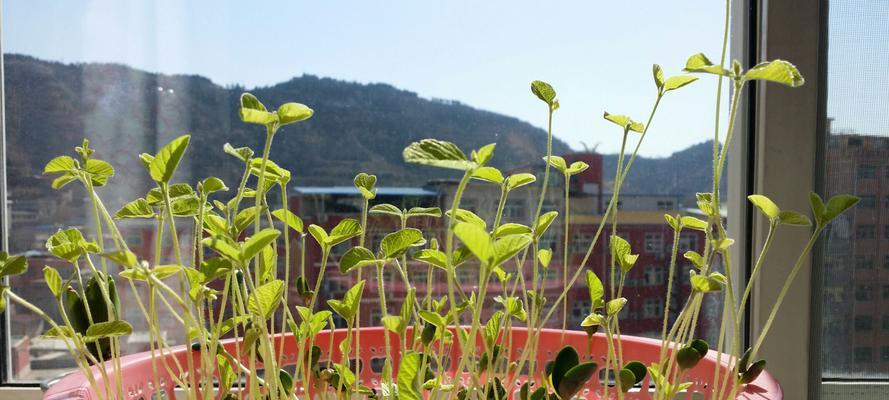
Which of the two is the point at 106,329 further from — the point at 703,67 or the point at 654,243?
the point at 654,243

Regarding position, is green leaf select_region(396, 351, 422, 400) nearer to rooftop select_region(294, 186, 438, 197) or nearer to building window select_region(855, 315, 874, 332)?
rooftop select_region(294, 186, 438, 197)

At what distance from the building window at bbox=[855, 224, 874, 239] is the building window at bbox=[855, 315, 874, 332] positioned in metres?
0.09

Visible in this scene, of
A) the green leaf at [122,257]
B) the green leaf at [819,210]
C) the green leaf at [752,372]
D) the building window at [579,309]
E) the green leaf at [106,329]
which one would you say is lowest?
the building window at [579,309]

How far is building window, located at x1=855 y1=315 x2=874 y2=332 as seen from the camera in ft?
2.22

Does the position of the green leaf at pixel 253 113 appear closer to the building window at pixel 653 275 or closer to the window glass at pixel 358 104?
the window glass at pixel 358 104

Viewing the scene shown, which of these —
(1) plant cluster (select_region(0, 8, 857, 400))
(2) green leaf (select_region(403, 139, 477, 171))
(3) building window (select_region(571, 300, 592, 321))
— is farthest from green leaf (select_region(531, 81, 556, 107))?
(3) building window (select_region(571, 300, 592, 321))

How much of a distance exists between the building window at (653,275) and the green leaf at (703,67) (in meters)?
0.47

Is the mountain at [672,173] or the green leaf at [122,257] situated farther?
the mountain at [672,173]

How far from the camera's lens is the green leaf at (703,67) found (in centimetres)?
32

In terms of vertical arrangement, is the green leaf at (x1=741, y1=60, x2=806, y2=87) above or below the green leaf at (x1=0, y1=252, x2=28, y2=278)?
above

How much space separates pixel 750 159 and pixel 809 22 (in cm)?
15

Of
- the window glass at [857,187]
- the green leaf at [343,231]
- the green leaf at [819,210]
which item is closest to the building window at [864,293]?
the window glass at [857,187]

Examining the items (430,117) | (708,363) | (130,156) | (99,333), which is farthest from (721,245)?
(130,156)

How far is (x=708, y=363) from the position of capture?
0.48 meters
